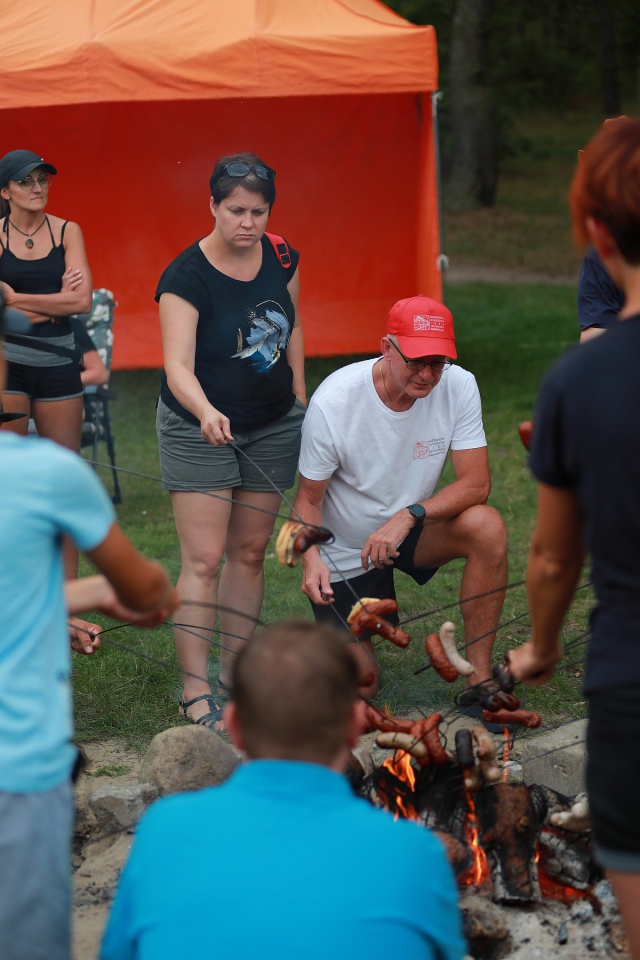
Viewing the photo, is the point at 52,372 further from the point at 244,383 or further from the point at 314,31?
the point at 314,31

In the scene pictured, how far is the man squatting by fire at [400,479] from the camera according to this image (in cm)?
369

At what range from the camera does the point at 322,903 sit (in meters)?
1.48

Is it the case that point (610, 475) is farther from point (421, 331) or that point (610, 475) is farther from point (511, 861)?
point (421, 331)

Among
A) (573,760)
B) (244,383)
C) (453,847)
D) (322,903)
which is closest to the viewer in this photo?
(322,903)

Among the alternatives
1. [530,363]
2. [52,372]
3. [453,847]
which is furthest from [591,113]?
[453,847]

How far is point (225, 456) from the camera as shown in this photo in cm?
376

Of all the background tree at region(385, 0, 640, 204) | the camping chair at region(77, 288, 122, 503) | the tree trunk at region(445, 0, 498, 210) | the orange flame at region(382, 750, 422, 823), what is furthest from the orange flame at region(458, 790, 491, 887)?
the background tree at region(385, 0, 640, 204)

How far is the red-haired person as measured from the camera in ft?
5.49

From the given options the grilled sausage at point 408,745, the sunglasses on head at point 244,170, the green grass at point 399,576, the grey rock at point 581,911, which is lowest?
the green grass at point 399,576

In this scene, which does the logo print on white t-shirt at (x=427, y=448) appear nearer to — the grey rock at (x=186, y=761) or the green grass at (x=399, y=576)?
the green grass at (x=399, y=576)

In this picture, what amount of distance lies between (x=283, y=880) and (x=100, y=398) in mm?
5328

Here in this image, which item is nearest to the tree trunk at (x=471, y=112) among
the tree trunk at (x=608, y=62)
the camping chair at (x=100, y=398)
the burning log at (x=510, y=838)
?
the tree trunk at (x=608, y=62)

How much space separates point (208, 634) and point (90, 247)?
18.9 ft

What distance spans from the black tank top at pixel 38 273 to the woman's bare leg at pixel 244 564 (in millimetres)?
1472
